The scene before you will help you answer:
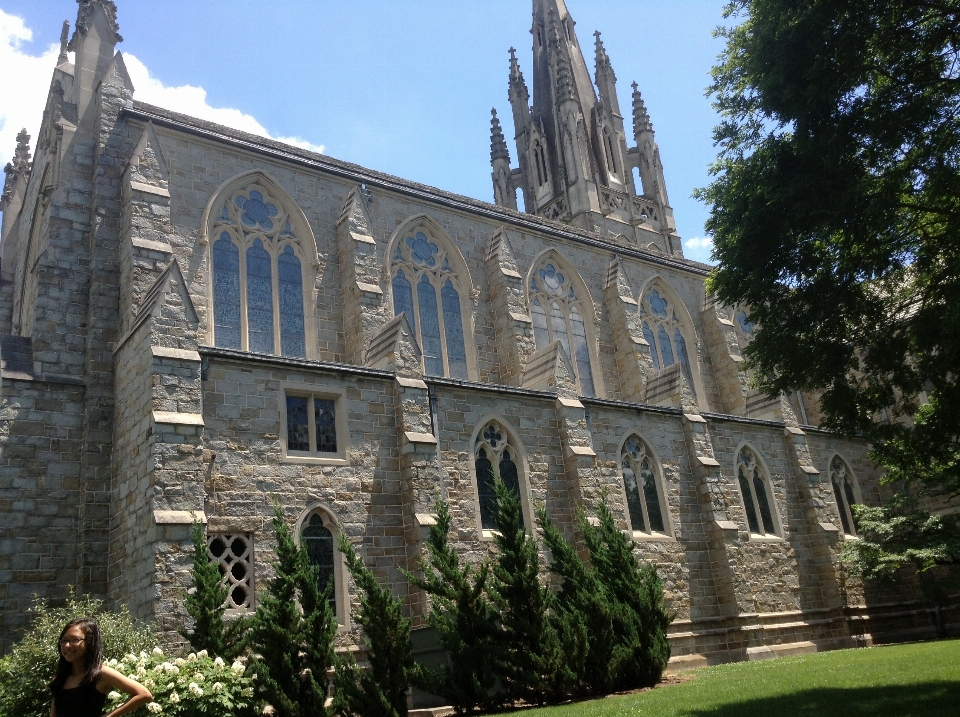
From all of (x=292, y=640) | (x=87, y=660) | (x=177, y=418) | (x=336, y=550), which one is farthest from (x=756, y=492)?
(x=87, y=660)

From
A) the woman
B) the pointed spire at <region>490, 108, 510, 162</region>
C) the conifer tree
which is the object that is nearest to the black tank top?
the woman

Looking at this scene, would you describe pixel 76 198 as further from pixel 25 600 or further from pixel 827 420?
pixel 827 420

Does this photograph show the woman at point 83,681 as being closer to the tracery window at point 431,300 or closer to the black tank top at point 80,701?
the black tank top at point 80,701

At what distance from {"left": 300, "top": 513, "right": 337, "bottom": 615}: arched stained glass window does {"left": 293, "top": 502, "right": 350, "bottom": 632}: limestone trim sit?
3cm

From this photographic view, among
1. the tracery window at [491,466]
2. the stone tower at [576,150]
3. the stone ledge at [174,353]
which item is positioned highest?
the stone tower at [576,150]

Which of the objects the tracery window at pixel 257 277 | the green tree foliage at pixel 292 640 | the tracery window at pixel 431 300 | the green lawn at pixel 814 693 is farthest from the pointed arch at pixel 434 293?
the green lawn at pixel 814 693

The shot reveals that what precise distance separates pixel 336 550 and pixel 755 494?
14.1m

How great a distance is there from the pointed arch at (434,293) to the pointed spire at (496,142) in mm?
32952

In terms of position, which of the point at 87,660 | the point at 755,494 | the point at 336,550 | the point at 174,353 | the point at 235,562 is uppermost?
the point at 174,353

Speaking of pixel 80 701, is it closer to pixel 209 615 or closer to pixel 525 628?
pixel 209 615

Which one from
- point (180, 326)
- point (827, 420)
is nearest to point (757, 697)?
point (827, 420)

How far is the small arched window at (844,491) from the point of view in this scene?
2823cm

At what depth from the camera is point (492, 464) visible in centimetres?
1912

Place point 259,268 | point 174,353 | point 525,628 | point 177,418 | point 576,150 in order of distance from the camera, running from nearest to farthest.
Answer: point 525,628
point 177,418
point 174,353
point 259,268
point 576,150
